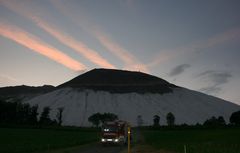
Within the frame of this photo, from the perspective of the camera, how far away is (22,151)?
47.0 metres

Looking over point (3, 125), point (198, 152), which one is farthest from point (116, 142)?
point (3, 125)

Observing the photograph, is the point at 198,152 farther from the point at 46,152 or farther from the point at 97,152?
the point at 46,152

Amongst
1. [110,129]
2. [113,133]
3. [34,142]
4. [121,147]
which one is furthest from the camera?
[34,142]

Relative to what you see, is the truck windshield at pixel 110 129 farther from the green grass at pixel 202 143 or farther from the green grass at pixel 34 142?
the green grass at pixel 202 143

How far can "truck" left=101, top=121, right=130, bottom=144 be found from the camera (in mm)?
62906

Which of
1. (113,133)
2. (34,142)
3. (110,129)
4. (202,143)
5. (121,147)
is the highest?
(110,129)

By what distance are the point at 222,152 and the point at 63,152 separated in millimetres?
17844

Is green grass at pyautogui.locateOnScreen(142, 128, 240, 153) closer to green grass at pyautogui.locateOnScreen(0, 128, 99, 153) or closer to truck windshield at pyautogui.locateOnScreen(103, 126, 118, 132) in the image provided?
truck windshield at pyautogui.locateOnScreen(103, 126, 118, 132)

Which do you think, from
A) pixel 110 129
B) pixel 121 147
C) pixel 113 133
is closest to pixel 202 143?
pixel 121 147

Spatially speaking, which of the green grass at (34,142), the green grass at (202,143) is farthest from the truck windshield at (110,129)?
the green grass at (202,143)

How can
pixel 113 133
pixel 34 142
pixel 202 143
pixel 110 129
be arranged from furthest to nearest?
pixel 34 142 → pixel 110 129 → pixel 113 133 → pixel 202 143

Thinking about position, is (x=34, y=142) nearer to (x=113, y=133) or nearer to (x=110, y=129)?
(x=110, y=129)

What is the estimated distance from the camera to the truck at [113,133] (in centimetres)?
6291

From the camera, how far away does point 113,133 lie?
6344 cm
